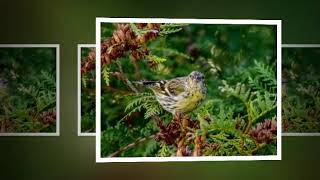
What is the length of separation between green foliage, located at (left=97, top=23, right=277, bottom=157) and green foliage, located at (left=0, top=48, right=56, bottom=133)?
1.00ft

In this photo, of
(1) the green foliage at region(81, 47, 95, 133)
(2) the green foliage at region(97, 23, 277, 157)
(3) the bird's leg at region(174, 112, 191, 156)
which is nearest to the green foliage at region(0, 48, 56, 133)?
(1) the green foliage at region(81, 47, 95, 133)

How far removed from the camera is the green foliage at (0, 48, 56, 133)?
7.61 ft

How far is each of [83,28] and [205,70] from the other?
698 mm

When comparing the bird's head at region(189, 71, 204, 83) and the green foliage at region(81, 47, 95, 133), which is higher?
the bird's head at region(189, 71, 204, 83)

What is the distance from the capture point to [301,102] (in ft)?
7.94

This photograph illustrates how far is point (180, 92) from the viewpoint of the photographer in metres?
2.35

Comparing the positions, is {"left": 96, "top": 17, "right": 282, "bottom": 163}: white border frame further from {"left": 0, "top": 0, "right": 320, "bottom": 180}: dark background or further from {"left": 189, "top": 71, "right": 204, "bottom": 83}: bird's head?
{"left": 189, "top": 71, "right": 204, "bottom": 83}: bird's head

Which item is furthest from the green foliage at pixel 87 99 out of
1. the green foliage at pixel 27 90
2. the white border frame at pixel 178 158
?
the green foliage at pixel 27 90

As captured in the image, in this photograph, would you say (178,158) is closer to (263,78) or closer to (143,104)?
(143,104)

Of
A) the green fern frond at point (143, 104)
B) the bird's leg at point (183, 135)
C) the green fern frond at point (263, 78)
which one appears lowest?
the bird's leg at point (183, 135)

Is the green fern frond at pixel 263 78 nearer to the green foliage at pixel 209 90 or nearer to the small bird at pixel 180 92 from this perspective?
the green foliage at pixel 209 90

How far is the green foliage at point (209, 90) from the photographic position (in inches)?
91.8

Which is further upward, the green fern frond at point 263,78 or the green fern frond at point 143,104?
the green fern frond at point 263,78

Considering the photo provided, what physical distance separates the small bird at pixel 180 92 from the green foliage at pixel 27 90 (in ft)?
1.69
